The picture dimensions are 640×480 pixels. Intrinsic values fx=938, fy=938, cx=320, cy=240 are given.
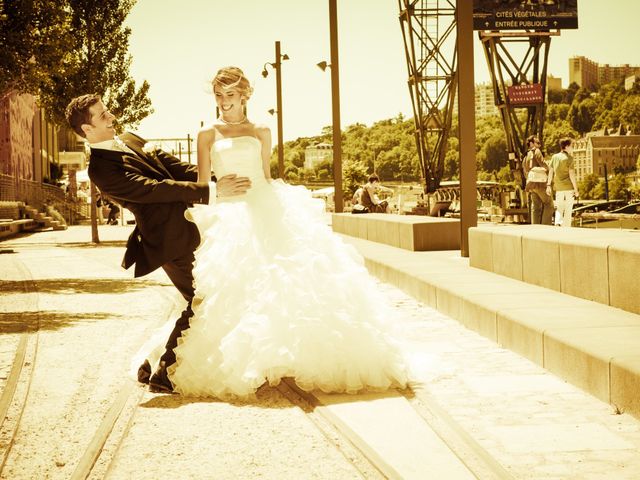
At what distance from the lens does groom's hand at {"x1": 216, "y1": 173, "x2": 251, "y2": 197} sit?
18.5 feet

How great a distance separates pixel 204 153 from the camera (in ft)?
19.2

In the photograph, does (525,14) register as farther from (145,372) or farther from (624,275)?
(145,372)

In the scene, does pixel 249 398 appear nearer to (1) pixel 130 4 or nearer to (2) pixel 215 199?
(2) pixel 215 199

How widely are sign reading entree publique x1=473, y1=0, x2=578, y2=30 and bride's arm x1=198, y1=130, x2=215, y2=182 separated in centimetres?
3952

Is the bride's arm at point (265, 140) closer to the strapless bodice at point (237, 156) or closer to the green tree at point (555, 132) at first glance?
the strapless bodice at point (237, 156)

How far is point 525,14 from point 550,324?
40282mm

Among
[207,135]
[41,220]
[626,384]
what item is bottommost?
[626,384]

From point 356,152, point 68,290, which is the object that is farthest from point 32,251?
point 356,152

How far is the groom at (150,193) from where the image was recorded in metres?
5.39

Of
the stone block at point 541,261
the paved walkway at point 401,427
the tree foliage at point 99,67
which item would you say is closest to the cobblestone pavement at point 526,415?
the paved walkway at point 401,427

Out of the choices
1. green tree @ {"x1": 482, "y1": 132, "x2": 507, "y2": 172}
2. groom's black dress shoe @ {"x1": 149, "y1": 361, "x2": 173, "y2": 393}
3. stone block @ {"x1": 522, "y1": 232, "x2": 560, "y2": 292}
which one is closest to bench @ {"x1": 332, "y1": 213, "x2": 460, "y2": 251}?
stone block @ {"x1": 522, "y1": 232, "x2": 560, "y2": 292}

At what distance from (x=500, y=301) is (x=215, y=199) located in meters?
3.27

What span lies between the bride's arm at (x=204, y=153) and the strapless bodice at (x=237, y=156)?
36 millimetres

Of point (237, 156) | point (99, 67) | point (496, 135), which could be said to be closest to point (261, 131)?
point (237, 156)
